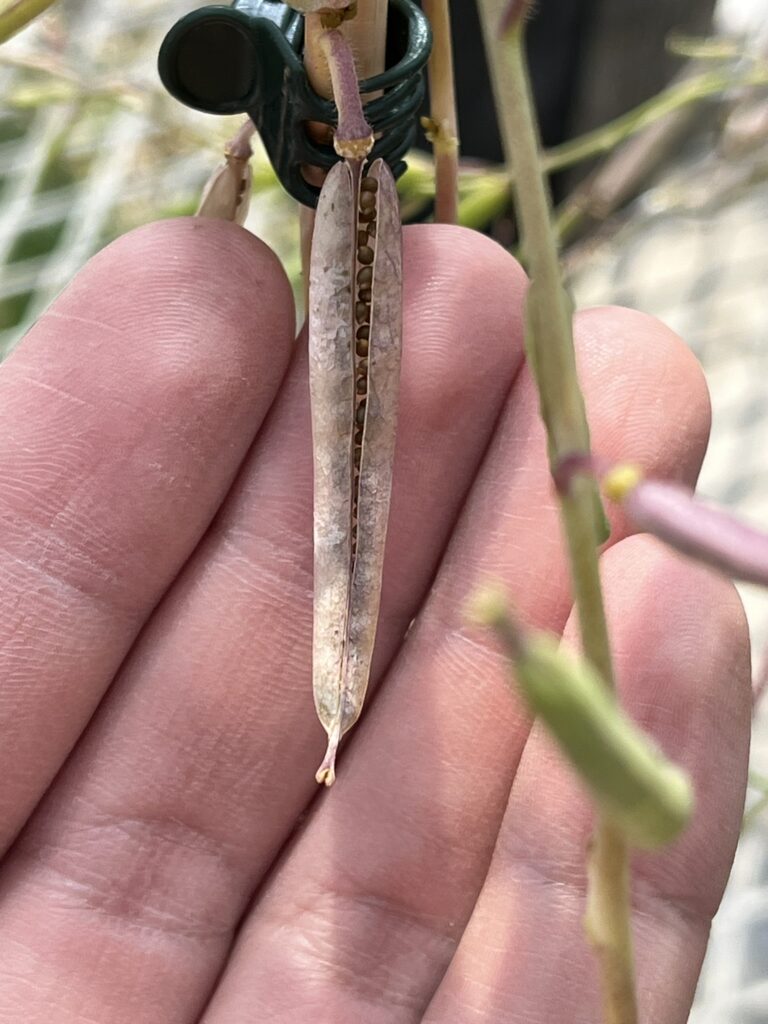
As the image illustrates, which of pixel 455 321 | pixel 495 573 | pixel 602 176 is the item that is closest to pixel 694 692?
pixel 495 573

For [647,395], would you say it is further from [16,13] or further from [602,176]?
[602,176]

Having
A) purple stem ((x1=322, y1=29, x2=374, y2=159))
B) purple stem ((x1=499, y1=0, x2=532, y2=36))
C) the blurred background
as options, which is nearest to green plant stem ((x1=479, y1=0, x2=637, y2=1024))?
purple stem ((x1=499, y1=0, x2=532, y2=36))

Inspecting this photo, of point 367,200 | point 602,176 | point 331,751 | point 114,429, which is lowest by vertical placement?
point 331,751

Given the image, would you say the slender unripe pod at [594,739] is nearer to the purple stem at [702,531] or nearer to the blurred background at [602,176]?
the purple stem at [702,531]

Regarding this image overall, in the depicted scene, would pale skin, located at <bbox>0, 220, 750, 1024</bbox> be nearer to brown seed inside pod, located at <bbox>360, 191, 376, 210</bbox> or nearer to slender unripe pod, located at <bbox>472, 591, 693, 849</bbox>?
brown seed inside pod, located at <bbox>360, 191, 376, 210</bbox>

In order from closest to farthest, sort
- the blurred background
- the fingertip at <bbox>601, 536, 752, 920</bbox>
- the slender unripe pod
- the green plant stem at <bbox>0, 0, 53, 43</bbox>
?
the slender unripe pod < the green plant stem at <bbox>0, 0, 53, 43</bbox> < the fingertip at <bbox>601, 536, 752, 920</bbox> < the blurred background

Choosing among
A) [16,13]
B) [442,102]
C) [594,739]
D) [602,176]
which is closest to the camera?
[594,739]
